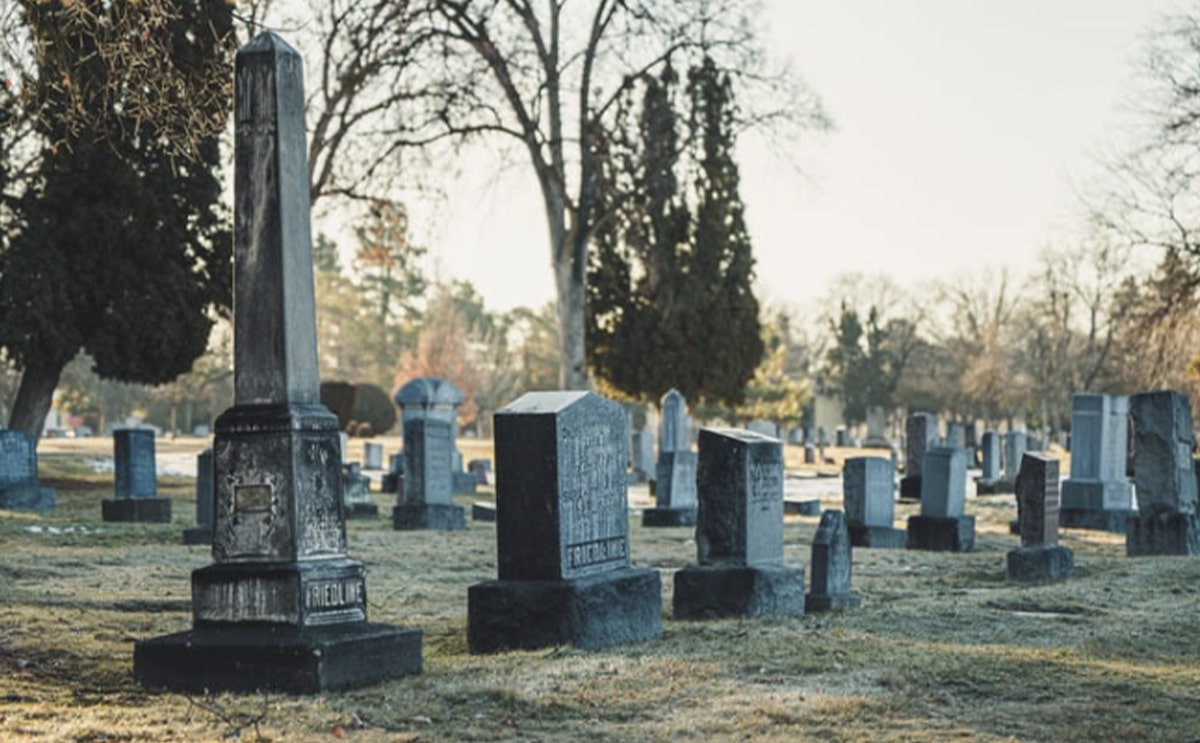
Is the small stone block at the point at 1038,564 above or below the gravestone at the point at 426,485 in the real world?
below

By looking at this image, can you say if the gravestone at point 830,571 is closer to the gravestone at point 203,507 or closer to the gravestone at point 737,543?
the gravestone at point 737,543

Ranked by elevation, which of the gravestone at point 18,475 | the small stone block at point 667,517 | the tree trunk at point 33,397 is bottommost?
the small stone block at point 667,517

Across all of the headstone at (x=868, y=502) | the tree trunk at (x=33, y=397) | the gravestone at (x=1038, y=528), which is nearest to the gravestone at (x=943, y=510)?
the headstone at (x=868, y=502)

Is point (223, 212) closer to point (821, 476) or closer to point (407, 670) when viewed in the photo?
point (821, 476)

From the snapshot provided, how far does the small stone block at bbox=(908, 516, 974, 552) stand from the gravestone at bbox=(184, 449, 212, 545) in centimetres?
797

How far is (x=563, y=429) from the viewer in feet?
30.5

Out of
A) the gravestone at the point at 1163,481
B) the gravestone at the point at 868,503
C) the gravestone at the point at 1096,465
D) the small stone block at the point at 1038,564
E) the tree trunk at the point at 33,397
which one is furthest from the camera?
the tree trunk at the point at 33,397

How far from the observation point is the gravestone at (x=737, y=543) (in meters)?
11.0

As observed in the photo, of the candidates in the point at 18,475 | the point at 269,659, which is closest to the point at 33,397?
the point at 18,475

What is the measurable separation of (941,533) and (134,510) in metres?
9.87

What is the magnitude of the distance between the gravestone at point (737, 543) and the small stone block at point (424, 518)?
928 centimetres

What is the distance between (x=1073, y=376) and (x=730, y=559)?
59160 mm

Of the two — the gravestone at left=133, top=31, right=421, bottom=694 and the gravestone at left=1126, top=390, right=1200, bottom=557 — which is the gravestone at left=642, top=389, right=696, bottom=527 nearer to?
the gravestone at left=1126, top=390, right=1200, bottom=557

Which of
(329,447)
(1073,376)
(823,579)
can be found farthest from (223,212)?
(1073,376)
